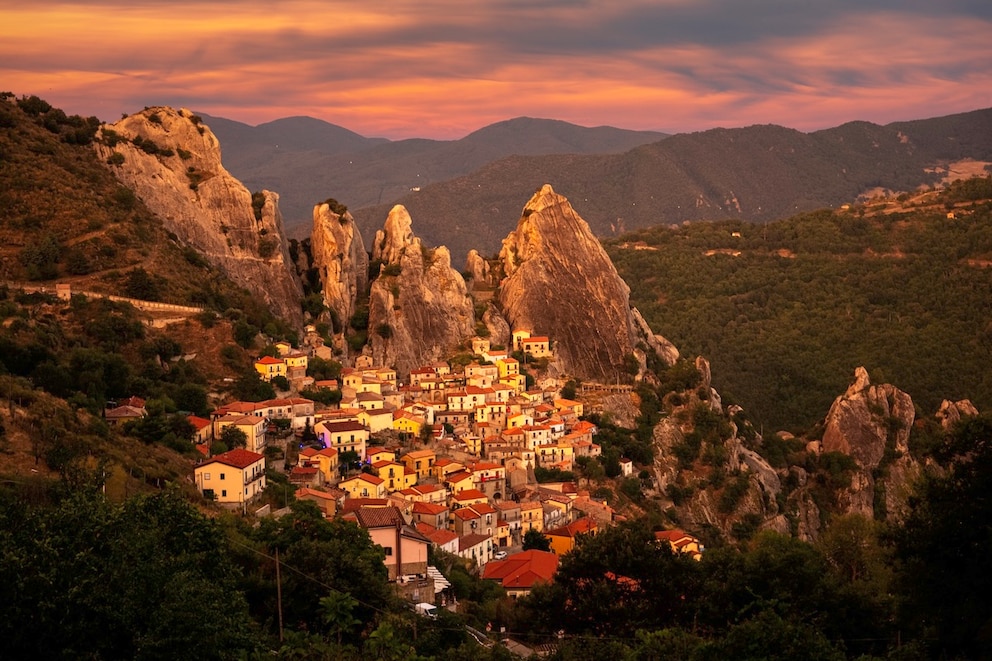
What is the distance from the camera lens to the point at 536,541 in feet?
132

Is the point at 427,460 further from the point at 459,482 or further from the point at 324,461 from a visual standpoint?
the point at 324,461

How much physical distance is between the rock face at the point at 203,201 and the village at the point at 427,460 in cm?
454

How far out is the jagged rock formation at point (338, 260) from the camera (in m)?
63.1

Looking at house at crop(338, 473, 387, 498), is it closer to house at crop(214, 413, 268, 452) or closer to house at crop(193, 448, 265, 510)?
house at crop(214, 413, 268, 452)

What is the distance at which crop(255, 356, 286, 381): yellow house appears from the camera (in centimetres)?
4991

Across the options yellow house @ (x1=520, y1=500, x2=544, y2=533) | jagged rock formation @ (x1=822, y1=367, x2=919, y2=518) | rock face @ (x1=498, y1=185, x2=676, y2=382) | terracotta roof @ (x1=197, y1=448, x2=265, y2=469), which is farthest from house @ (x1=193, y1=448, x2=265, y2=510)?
jagged rock formation @ (x1=822, y1=367, x2=919, y2=518)

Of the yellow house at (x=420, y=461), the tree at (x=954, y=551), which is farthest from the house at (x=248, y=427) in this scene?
the tree at (x=954, y=551)

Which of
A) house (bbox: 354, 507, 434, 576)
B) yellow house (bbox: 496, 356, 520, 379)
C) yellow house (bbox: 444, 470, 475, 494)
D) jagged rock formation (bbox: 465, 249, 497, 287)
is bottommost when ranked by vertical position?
yellow house (bbox: 444, 470, 475, 494)

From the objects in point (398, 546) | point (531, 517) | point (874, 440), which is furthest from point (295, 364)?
point (874, 440)

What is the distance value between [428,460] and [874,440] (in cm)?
2907

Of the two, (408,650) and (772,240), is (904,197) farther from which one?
(408,650)

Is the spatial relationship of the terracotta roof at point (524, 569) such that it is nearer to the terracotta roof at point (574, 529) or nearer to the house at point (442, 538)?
the house at point (442, 538)

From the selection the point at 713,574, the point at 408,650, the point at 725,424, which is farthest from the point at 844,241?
the point at 408,650

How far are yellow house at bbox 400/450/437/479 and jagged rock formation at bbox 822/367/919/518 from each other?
2573 cm
